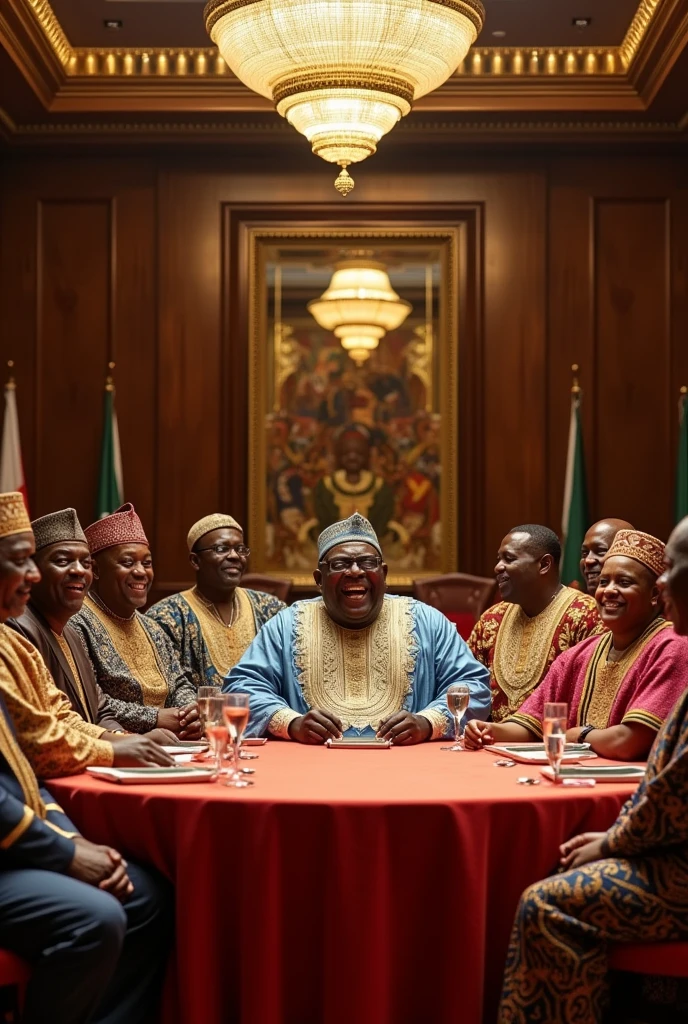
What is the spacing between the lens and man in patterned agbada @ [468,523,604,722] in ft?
19.3

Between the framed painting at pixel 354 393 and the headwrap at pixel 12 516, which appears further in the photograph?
the framed painting at pixel 354 393

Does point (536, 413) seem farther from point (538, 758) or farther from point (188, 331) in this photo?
point (538, 758)

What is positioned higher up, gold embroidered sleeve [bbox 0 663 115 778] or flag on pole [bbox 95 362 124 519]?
flag on pole [bbox 95 362 124 519]

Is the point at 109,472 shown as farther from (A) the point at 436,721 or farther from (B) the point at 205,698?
(B) the point at 205,698

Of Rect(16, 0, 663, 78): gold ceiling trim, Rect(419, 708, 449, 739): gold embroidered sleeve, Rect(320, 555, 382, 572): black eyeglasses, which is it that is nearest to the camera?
Rect(419, 708, 449, 739): gold embroidered sleeve

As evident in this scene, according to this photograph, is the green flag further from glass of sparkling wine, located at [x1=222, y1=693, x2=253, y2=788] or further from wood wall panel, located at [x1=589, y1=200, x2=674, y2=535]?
glass of sparkling wine, located at [x1=222, y1=693, x2=253, y2=788]

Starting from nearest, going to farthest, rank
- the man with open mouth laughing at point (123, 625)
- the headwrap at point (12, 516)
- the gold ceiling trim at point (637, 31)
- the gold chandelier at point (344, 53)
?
the headwrap at point (12, 516)
the man with open mouth laughing at point (123, 625)
the gold chandelier at point (344, 53)
the gold ceiling trim at point (637, 31)

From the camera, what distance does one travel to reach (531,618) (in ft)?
19.9

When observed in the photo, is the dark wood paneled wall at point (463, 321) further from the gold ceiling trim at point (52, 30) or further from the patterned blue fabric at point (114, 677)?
the patterned blue fabric at point (114, 677)

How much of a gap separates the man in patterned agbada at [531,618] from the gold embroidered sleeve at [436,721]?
115 cm

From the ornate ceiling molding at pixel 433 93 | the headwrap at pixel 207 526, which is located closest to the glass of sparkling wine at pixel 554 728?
the headwrap at pixel 207 526

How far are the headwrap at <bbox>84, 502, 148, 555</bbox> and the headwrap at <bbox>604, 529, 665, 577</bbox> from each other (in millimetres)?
2215

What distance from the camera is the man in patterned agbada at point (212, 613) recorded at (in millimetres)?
6562

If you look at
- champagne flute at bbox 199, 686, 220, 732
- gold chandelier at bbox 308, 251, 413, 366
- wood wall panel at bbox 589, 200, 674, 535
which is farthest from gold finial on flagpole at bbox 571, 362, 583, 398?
champagne flute at bbox 199, 686, 220, 732
